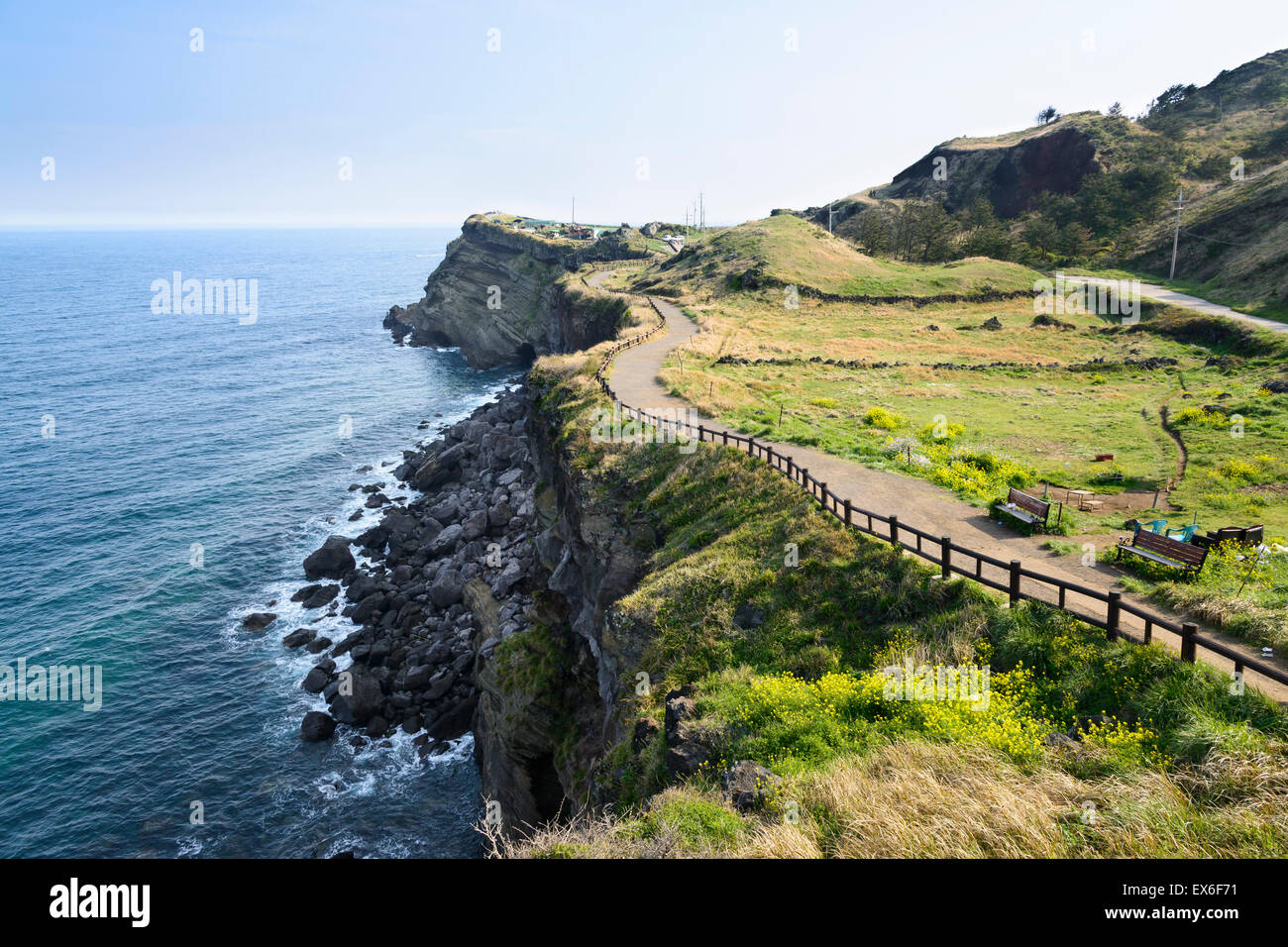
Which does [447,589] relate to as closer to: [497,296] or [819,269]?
[819,269]

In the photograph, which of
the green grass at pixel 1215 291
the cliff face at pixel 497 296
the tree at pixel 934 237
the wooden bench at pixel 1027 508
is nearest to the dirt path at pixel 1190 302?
the green grass at pixel 1215 291

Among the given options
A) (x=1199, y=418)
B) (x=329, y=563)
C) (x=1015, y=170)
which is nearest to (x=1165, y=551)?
(x=1199, y=418)

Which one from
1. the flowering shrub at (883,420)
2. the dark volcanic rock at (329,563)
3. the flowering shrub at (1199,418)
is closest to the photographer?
the flowering shrub at (1199,418)

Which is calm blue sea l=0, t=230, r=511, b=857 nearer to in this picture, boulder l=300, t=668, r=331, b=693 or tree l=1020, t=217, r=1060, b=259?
boulder l=300, t=668, r=331, b=693

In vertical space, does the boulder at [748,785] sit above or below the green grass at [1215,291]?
below

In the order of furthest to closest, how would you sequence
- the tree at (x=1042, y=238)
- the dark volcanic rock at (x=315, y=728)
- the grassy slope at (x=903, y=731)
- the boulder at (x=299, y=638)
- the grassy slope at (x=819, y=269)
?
the tree at (x=1042, y=238) → the grassy slope at (x=819, y=269) → the boulder at (x=299, y=638) → the dark volcanic rock at (x=315, y=728) → the grassy slope at (x=903, y=731)

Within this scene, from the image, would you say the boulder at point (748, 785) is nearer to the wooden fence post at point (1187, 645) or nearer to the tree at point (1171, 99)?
the wooden fence post at point (1187, 645)

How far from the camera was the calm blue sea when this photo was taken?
2739cm

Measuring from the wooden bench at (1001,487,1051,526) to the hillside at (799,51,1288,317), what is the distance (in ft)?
153

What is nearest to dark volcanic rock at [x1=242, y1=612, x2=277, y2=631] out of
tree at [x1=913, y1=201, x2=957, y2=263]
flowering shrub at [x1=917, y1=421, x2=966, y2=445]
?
flowering shrub at [x1=917, y1=421, x2=966, y2=445]

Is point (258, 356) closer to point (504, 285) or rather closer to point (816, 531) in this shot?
point (504, 285)

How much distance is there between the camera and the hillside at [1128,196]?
64750 millimetres

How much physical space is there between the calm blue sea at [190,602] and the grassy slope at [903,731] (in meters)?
17.6

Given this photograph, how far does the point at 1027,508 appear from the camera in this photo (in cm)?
1845
